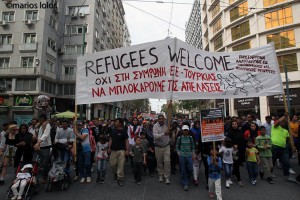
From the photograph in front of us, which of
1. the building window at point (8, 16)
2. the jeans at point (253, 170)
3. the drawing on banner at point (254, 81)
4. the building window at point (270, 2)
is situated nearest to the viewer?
the drawing on banner at point (254, 81)

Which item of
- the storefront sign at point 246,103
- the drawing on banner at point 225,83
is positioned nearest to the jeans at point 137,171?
the drawing on banner at point 225,83

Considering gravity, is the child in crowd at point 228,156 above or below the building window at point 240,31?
below

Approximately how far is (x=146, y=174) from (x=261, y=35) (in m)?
25.5

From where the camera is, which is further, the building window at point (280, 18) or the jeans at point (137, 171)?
the building window at point (280, 18)

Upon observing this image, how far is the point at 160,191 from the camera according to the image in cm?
614

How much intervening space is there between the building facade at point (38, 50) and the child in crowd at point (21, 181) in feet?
64.6

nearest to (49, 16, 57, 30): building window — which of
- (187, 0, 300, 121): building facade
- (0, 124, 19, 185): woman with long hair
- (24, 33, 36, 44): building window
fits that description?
(24, 33, 36, 44): building window

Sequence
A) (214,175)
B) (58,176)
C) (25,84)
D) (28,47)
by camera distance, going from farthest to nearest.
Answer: (28,47) < (25,84) < (58,176) < (214,175)

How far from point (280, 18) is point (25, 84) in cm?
3123

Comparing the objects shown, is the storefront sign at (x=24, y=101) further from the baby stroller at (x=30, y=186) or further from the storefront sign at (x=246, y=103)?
the storefront sign at (x=246, y=103)

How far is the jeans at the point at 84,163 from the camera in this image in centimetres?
713

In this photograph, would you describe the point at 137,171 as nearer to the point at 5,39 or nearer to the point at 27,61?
the point at 27,61

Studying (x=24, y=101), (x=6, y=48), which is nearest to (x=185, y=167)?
(x=24, y=101)

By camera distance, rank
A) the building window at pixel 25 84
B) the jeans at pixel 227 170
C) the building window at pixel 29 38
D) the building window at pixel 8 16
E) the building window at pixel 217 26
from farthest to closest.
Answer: the building window at pixel 217 26, the building window at pixel 8 16, the building window at pixel 29 38, the building window at pixel 25 84, the jeans at pixel 227 170
